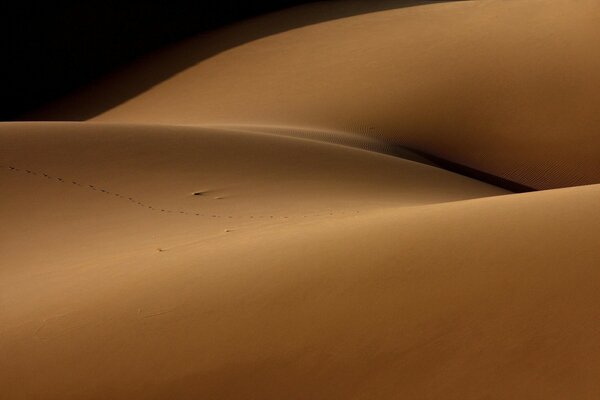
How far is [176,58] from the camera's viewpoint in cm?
1502

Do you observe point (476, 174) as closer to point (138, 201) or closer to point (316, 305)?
point (138, 201)

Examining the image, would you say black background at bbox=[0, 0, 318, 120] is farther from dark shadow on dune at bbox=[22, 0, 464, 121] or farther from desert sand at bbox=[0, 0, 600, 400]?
desert sand at bbox=[0, 0, 600, 400]

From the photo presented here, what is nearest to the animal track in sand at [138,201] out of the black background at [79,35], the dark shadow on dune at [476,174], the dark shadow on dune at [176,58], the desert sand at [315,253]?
the desert sand at [315,253]

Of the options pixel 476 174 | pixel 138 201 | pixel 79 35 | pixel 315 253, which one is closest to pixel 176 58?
pixel 79 35

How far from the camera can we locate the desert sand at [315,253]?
9.39 feet

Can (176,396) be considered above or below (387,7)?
below

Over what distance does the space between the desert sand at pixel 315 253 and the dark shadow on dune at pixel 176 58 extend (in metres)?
3.69

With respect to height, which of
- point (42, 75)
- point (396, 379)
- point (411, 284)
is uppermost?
point (42, 75)

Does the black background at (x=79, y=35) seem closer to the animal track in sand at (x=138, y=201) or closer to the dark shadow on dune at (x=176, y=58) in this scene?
the dark shadow on dune at (x=176, y=58)

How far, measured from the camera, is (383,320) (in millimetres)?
3082

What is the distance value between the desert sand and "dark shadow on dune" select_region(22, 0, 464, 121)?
12.1 feet

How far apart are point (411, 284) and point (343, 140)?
6.07 m

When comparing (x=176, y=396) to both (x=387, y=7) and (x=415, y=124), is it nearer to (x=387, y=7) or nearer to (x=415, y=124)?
(x=415, y=124)

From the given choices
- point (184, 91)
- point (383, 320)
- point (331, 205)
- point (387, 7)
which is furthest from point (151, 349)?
point (387, 7)
